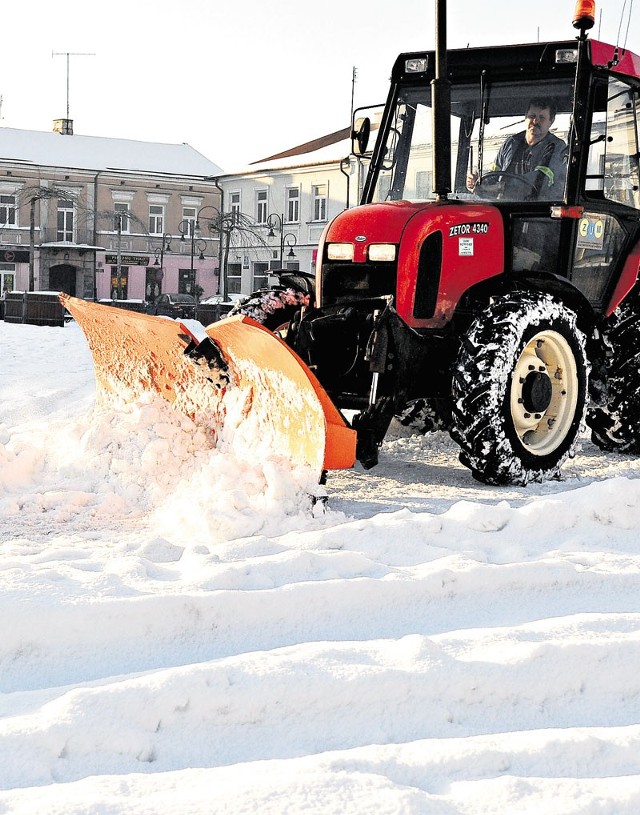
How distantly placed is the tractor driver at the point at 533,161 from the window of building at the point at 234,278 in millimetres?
44578

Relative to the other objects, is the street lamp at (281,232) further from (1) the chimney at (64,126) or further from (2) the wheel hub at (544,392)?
(2) the wheel hub at (544,392)

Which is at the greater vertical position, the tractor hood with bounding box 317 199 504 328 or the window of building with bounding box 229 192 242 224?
the window of building with bounding box 229 192 242 224

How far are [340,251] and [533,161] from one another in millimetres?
1234

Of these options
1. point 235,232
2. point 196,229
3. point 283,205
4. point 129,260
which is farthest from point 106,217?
point 283,205

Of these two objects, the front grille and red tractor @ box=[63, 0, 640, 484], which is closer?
red tractor @ box=[63, 0, 640, 484]

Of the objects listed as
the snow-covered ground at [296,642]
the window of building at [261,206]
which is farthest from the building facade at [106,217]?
the snow-covered ground at [296,642]

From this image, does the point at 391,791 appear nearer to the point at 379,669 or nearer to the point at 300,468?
the point at 379,669

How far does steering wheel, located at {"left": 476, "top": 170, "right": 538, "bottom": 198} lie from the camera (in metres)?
6.04

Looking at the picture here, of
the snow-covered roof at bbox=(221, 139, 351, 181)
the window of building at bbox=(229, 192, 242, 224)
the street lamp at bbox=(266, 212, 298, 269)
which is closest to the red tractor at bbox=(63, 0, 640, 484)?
the snow-covered roof at bbox=(221, 139, 351, 181)

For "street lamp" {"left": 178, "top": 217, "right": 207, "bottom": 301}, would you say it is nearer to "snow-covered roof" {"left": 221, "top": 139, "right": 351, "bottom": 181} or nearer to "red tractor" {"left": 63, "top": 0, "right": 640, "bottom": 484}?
"snow-covered roof" {"left": 221, "top": 139, "right": 351, "bottom": 181}

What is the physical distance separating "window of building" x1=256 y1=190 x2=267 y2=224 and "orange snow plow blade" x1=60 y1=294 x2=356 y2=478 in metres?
43.5

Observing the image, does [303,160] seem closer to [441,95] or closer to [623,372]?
[623,372]

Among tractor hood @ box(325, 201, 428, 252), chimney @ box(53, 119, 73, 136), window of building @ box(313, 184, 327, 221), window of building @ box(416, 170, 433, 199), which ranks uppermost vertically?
chimney @ box(53, 119, 73, 136)

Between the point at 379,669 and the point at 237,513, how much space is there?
1829 millimetres
